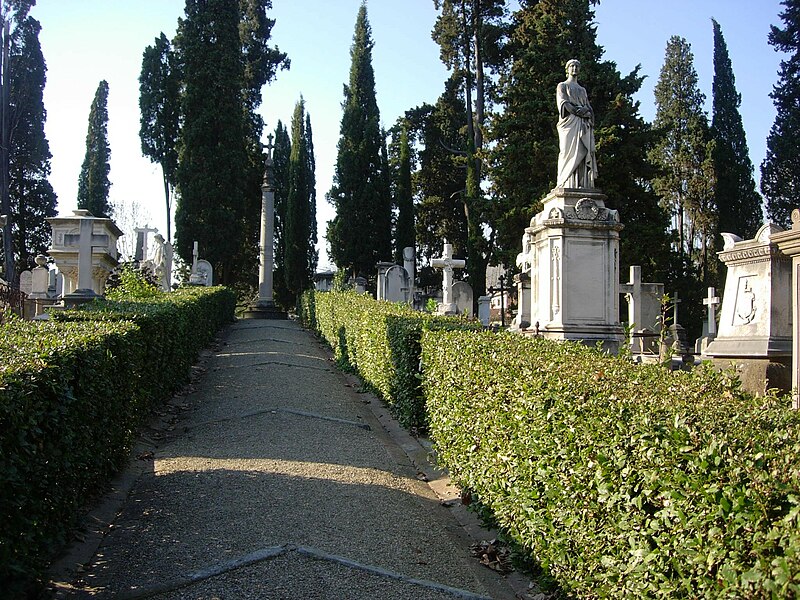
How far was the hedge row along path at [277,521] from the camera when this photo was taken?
13.3 feet

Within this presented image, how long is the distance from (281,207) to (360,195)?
8473 mm

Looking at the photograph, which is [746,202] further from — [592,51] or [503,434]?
[503,434]

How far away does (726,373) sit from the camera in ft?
14.0

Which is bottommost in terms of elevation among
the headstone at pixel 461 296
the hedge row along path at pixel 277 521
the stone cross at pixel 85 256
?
A: the hedge row along path at pixel 277 521

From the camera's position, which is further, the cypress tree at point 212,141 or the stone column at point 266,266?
the cypress tree at point 212,141

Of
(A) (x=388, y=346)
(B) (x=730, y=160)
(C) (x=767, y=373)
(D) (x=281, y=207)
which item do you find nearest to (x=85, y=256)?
(A) (x=388, y=346)

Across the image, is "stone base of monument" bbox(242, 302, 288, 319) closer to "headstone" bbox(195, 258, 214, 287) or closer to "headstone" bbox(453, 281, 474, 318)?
"headstone" bbox(195, 258, 214, 287)

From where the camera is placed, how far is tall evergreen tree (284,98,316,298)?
38.3 metres

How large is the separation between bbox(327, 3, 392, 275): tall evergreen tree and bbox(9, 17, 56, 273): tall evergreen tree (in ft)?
49.9

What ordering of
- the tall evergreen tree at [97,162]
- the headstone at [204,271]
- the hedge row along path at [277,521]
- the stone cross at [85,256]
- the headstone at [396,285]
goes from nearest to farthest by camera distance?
1. the hedge row along path at [277,521]
2. the stone cross at [85,256]
3. the headstone at [396,285]
4. the headstone at [204,271]
5. the tall evergreen tree at [97,162]

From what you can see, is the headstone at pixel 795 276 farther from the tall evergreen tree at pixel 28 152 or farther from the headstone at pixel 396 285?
the tall evergreen tree at pixel 28 152

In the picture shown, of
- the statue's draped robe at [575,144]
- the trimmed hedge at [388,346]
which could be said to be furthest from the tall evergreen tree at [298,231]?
the statue's draped robe at [575,144]

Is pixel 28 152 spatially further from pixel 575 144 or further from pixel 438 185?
pixel 575 144

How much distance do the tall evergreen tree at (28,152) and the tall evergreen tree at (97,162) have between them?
476 cm
